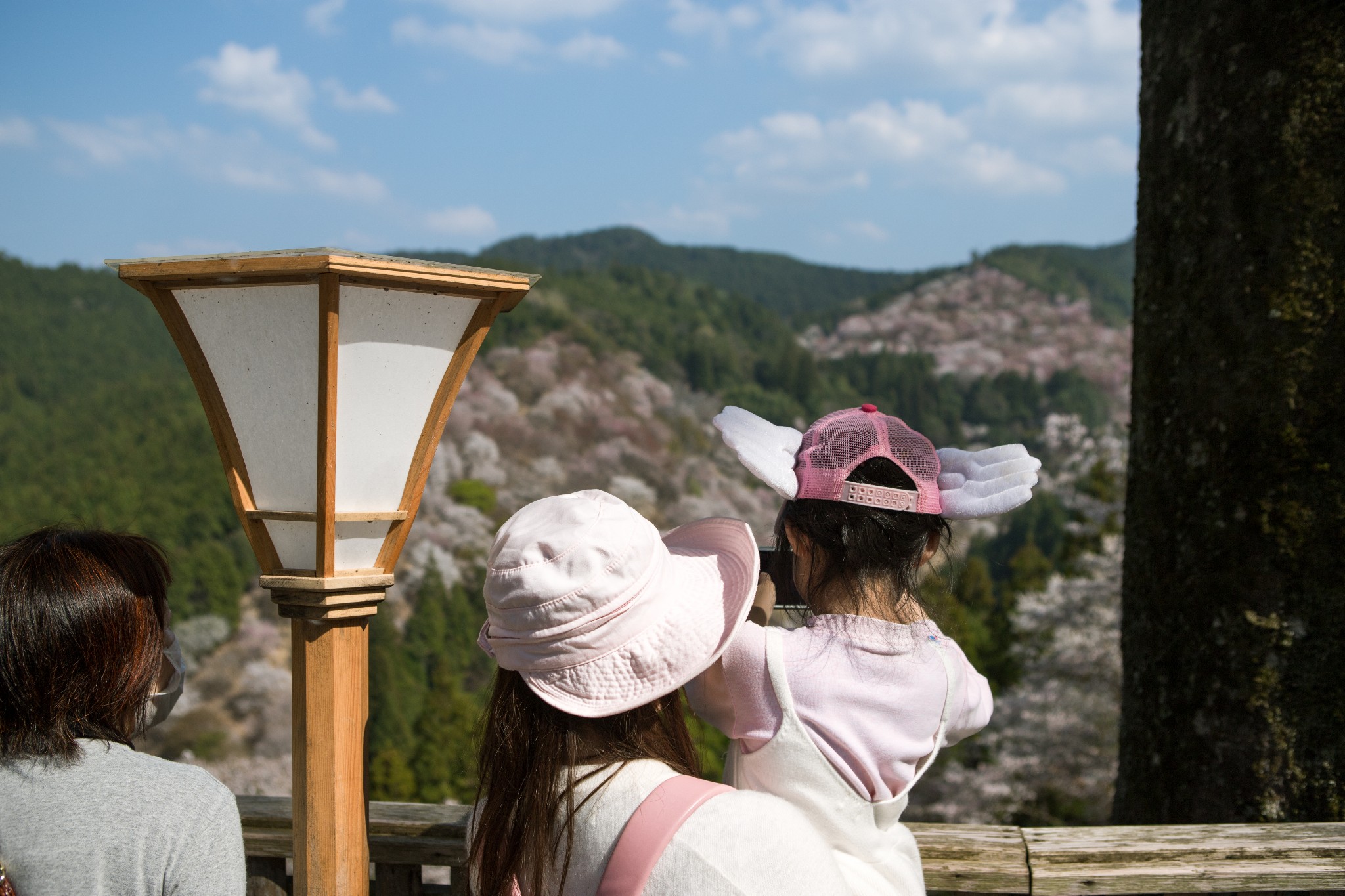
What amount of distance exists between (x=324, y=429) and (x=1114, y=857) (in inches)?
52.6

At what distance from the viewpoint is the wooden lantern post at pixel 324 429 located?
3.57ft

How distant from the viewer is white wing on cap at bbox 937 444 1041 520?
122 centimetres

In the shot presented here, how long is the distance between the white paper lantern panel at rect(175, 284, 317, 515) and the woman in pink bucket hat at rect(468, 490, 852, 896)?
0.32 m

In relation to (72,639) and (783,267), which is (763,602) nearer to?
(72,639)

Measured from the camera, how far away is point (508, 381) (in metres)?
28.4

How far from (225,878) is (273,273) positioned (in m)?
0.69

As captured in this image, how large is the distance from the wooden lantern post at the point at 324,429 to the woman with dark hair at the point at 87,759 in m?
0.14

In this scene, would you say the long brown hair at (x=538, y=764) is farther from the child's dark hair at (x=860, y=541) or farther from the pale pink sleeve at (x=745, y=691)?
the child's dark hair at (x=860, y=541)

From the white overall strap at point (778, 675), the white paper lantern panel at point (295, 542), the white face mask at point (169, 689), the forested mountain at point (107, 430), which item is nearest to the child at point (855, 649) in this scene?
the white overall strap at point (778, 675)

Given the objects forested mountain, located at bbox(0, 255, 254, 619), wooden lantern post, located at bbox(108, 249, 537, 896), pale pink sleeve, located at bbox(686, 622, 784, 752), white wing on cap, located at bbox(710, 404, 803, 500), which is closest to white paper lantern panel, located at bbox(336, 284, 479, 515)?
wooden lantern post, located at bbox(108, 249, 537, 896)

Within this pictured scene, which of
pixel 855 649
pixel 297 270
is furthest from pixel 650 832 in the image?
pixel 297 270

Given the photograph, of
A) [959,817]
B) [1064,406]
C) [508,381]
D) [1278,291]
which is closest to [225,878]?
[1278,291]

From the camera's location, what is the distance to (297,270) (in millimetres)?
1043

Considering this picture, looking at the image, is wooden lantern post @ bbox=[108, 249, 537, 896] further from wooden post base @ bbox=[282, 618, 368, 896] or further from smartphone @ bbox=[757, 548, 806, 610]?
smartphone @ bbox=[757, 548, 806, 610]
